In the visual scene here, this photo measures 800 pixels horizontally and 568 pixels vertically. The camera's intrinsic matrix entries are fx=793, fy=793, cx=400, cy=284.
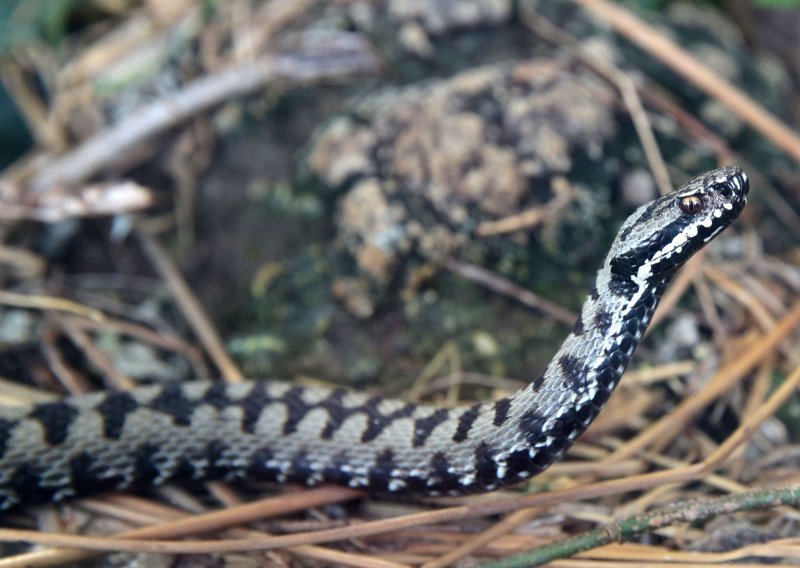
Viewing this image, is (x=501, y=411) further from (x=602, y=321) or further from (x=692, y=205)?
(x=692, y=205)

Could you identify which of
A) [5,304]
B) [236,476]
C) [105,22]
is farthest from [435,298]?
[105,22]

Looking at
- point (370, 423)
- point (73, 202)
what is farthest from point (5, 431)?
point (370, 423)

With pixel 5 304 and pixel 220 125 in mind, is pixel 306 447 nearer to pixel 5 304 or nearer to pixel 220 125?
pixel 5 304

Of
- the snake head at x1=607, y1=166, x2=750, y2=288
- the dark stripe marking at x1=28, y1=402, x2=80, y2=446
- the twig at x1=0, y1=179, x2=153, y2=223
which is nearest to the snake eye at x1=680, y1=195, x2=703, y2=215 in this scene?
the snake head at x1=607, y1=166, x2=750, y2=288

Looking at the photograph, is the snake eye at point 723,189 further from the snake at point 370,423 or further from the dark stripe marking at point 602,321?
the dark stripe marking at point 602,321

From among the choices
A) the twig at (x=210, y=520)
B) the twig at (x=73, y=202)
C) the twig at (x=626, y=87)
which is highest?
the twig at (x=626, y=87)

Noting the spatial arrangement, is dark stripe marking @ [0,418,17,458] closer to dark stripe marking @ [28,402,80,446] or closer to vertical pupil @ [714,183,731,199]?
dark stripe marking @ [28,402,80,446]

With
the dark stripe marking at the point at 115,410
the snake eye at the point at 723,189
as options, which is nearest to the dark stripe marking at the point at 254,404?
the dark stripe marking at the point at 115,410
